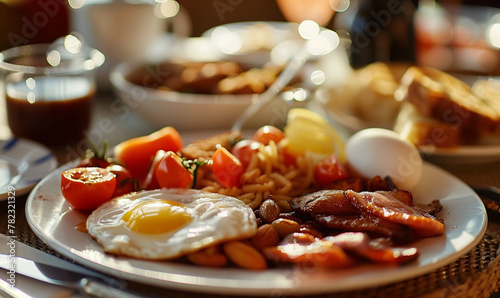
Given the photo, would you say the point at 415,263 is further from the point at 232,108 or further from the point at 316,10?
the point at 316,10

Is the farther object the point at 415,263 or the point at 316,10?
the point at 316,10

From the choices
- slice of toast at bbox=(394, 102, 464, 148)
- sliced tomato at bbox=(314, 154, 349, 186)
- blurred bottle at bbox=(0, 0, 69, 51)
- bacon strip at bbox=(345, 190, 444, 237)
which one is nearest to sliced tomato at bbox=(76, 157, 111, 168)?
sliced tomato at bbox=(314, 154, 349, 186)

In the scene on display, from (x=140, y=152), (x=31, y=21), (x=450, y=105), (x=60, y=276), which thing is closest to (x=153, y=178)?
(x=140, y=152)

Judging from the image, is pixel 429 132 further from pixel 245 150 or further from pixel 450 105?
pixel 245 150

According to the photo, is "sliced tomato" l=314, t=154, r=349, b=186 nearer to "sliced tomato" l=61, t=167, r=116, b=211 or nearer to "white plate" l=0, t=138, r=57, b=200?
"sliced tomato" l=61, t=167, r=116, b=211

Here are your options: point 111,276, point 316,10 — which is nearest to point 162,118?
point 111,276

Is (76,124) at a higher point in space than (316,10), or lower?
higher
